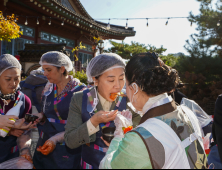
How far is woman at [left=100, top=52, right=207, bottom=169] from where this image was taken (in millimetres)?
1130

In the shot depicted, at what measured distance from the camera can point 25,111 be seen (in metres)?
2.89

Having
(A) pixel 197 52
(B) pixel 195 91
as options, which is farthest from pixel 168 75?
(A) pixel 197 52

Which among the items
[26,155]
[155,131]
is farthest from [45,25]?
[155,131]

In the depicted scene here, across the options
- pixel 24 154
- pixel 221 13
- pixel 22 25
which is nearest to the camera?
pixel 24 154

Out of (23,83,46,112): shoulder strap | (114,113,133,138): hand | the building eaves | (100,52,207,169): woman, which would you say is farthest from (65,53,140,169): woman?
the building eaves

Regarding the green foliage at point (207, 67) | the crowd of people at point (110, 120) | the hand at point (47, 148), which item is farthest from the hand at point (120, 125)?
the green foliage at point (207, 67)

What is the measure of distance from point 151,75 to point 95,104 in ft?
3.04

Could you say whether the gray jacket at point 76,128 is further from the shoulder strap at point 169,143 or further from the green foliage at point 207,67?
the green foliage at point 207,67

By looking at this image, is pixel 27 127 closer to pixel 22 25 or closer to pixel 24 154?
pixel 24 154

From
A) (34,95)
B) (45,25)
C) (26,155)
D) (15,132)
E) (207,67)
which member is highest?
(45,25)

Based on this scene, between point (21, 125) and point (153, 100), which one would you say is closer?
point (153, 100)

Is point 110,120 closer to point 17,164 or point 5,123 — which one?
point 17,164

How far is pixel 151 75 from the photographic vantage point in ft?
4.50

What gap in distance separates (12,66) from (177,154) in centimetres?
237
